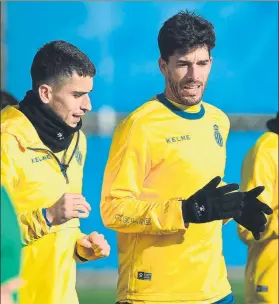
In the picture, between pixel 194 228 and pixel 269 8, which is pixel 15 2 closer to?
pixel 269 8

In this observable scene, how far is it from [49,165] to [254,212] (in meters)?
1.09

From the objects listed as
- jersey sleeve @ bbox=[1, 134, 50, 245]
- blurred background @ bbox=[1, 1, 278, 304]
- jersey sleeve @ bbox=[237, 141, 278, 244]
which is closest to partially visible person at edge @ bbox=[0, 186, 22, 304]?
jersey sleeve @ bbox=[1, 134, 50, 245]

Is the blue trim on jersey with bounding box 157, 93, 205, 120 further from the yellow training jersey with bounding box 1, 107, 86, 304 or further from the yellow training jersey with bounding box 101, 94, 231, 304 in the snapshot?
the yellow training jersey with bounding box 1, 107, 86, 304

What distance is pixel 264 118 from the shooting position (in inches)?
524

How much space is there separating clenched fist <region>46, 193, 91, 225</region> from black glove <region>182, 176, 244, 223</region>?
0.58 metres

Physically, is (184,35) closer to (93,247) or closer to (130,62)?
(93,247)

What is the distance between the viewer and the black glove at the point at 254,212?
19.9ft

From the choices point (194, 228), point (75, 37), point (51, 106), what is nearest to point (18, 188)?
point (51, 106)

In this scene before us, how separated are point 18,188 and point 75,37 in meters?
7.63

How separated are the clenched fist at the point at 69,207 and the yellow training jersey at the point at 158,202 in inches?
20.7

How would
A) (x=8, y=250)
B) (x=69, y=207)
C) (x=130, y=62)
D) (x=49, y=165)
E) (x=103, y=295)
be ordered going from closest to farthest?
1. (x=8, y=250)
2. (x=69, y=207)
3. (x=49, y=165)
4. (x=103, y=295)
5. (x=130, y=62)

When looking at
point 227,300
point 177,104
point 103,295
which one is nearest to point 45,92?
point 177,104

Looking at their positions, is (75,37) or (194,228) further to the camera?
(75,37)

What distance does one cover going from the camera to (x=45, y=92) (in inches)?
227
